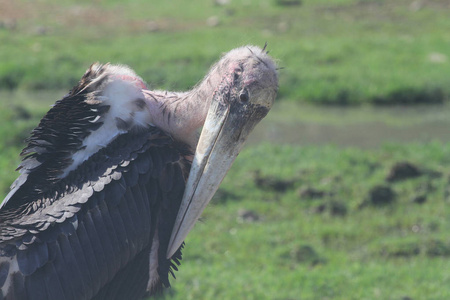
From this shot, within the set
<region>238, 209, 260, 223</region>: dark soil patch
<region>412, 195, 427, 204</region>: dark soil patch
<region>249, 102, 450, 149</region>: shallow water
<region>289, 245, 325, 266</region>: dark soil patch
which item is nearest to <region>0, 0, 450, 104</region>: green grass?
<region>249, 102, 450, 149</region>: shallow water

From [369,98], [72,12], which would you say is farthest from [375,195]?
[72,12]

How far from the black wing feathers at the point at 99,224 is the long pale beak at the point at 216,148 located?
0.13m

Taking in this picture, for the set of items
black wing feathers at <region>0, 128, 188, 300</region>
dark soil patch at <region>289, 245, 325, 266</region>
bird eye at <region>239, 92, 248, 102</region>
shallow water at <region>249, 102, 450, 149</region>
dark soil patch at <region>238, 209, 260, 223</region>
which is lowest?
shallow water at <region>249, 102, 450, 149</region>

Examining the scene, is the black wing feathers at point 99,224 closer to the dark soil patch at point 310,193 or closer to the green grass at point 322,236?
the green grass at point 322,236

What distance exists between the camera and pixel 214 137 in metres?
3.36

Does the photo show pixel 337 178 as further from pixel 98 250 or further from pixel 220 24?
pixel 220 24

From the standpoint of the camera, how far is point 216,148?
3.35 metres

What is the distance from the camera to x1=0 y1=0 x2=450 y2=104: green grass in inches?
408

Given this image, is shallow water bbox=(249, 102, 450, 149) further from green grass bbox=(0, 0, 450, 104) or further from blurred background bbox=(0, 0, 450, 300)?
green grass bbox=(0, 0, 450, 104)

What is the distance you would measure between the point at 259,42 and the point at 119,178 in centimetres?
565

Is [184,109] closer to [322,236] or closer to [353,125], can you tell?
[322,236]

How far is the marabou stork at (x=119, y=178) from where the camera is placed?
10.4ft

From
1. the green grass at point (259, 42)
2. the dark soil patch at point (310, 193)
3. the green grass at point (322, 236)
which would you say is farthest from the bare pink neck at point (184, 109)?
the green grass at point (259, 42)

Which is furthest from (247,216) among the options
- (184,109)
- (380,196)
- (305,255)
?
(184,109)
